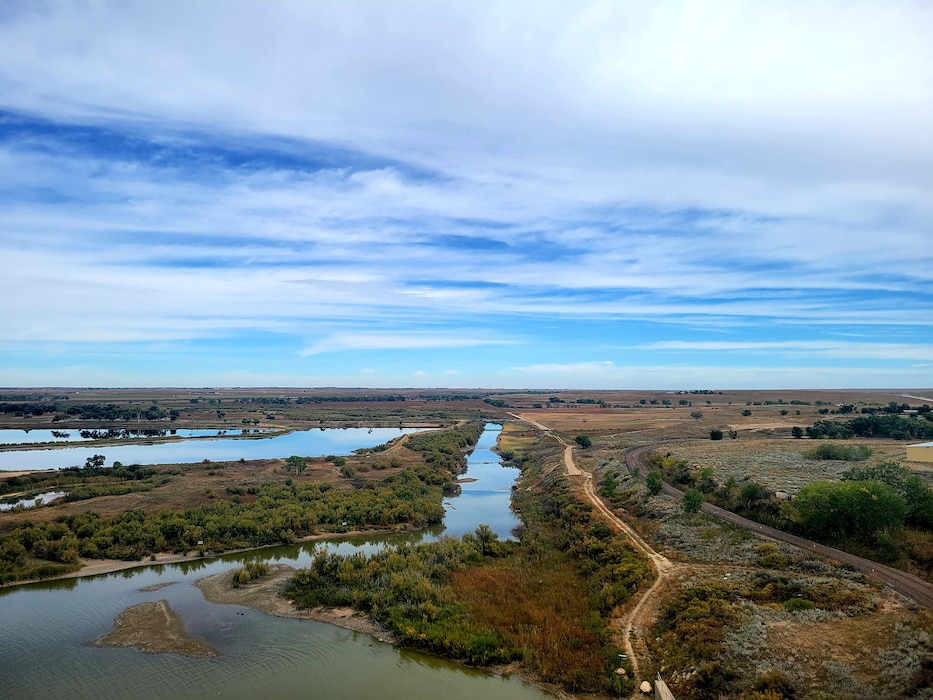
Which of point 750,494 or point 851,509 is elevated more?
point 851,509

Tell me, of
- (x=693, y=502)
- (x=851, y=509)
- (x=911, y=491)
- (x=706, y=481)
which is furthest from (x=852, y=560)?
(x=706, y=481)

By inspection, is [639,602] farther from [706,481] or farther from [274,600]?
[706,481]

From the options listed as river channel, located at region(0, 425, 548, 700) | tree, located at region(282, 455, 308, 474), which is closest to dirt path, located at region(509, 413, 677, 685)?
river channel, located at region(0, 425, 548, 700)

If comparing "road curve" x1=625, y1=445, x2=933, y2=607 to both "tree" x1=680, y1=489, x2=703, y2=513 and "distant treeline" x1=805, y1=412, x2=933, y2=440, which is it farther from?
"distant treeline" x1=805, y1=412, x2=933, y2=440

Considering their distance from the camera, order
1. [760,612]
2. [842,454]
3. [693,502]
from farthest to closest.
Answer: [842,454] → [693,502] → [760,612]

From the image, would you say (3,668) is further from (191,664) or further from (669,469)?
(669,469)

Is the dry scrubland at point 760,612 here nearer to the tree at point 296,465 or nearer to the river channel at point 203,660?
the river channel at point 203,660

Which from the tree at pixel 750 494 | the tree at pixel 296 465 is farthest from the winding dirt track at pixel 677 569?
the tree at pixel 296 465
